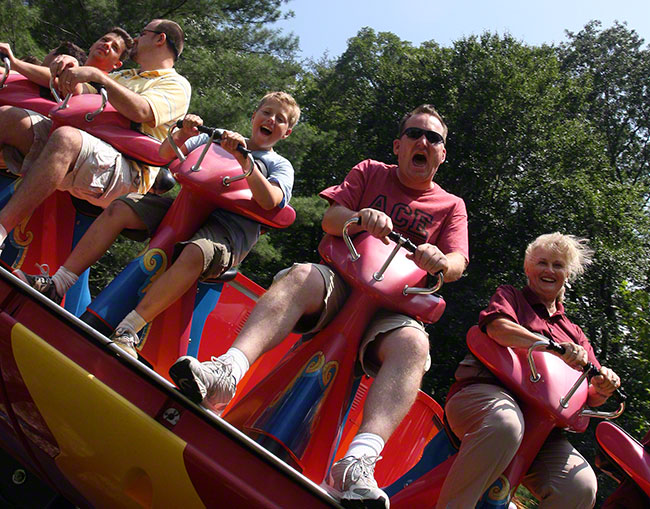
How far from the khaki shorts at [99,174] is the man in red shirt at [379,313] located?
121 centimetres

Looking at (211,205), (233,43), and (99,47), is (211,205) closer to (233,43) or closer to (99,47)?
(99,47)

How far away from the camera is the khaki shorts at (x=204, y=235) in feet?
9.81

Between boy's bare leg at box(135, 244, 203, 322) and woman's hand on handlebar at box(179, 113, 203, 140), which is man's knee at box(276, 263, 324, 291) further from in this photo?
woman's hand on handlebar at box(179, 113, 203, 140)

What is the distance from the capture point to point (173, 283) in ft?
9.49

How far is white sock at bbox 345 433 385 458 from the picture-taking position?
85.4 inches

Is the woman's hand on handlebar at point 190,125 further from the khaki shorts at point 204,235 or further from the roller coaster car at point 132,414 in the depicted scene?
the khaki shorts at point 204,235

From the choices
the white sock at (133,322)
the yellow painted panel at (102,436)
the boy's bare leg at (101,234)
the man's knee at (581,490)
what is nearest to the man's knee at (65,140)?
the boy's bare leg at (101,234)

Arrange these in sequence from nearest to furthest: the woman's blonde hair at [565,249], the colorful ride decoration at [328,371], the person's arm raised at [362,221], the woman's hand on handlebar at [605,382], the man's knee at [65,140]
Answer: the colorful ride decoration at [328,371] < the person's arm raised at [362,221] < the woman's hand on handlebar at [605,382] < the woman's blonde hair at [565,249] < the man's knee at [65,140]

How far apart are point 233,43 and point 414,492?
16130 mm

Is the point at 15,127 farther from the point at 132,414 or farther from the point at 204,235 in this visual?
the point at 132,414

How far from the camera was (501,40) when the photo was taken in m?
21.5

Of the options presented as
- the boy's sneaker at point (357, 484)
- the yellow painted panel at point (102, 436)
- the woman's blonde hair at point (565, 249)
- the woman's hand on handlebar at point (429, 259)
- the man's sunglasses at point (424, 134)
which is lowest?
the yellow painted panel at point (102, 436)

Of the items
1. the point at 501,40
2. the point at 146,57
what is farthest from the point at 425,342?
the point at 501,40

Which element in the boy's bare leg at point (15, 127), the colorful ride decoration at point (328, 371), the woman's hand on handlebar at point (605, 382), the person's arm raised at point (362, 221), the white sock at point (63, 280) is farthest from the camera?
the boy's bare leg at point (15, 127)
